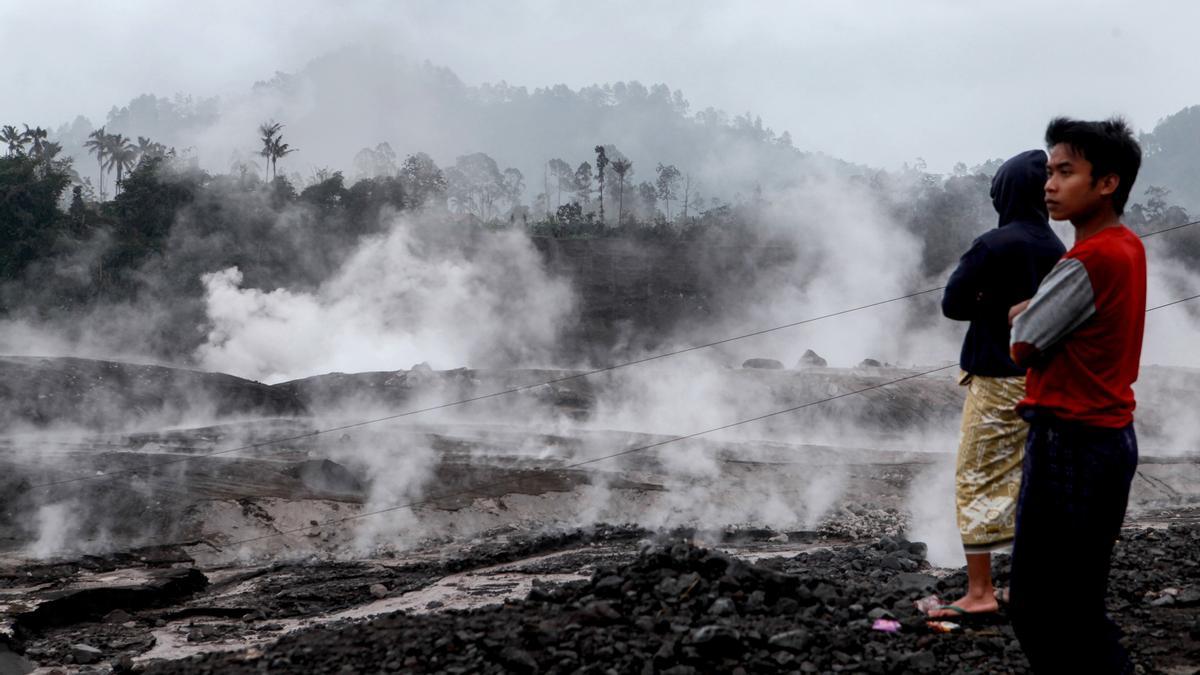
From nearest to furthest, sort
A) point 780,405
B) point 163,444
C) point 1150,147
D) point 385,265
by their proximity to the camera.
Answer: point 163,444 < point 780,405 < point 385,265 < point 1150,147

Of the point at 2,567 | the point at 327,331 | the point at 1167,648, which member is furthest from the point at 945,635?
the point at 327,331

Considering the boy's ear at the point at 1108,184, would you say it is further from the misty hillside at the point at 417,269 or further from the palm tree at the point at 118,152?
the palm tree at the point at 118,152

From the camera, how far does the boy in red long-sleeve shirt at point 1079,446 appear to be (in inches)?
86.4

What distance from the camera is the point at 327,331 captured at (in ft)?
108

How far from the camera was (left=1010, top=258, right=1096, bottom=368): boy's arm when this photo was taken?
7.16 feet

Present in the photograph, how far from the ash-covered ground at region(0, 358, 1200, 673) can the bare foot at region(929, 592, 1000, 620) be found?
5 cm

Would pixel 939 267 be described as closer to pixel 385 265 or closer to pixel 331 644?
pixel 385 265

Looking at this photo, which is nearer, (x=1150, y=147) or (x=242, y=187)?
(x=242, y=187)

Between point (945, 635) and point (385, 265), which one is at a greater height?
point (385, 265)

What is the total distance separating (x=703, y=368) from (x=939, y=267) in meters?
23.5

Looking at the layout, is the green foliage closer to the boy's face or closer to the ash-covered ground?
the ash-covered ground

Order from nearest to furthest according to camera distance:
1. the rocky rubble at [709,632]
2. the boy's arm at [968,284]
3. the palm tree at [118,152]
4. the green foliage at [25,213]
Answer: the rocky rubble at [709,632] → the boy's arm at [968,284] → the green foliage at [25,213] → the palm tree at [118,152]

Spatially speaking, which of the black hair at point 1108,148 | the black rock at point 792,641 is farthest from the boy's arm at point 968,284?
the black rock at point 792,641

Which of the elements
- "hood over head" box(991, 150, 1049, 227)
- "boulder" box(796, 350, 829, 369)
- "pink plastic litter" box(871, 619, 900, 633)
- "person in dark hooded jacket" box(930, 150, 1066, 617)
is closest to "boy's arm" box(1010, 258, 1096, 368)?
"person in dark hooded jacket" box(930, 150, 1066, 617)
